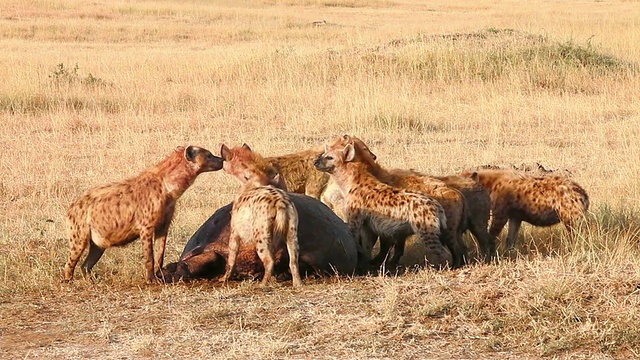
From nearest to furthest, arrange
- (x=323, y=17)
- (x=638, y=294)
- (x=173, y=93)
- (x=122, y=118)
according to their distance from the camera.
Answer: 1. (x=638, y=294)
2. (x=122, y=118)
3. (x=173, y=93)
4. (x=323, y=17)

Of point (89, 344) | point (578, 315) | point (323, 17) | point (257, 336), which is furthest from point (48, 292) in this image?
point (323, 17)

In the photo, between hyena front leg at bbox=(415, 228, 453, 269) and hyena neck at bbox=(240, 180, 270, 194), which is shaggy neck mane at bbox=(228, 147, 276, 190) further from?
hyena front leg at bbox=(415, 228, 453, 269)

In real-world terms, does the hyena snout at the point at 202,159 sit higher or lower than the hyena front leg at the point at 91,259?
higher

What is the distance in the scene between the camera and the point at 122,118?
1529cm

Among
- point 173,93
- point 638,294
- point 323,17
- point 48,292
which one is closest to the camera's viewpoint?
point 638,294

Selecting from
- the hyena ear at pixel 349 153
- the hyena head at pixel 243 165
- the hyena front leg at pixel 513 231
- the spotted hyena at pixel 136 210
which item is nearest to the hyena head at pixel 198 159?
the spotted hyena at pixel 136 210

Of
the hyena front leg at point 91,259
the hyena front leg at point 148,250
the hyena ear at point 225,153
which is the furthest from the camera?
the hyena ear at point 225,153

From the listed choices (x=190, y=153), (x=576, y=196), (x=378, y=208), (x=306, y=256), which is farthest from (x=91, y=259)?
(x=576, y=196)

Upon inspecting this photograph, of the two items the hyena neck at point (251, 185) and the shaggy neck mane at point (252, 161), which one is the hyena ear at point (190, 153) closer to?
the hyena neck at point (251, 185)

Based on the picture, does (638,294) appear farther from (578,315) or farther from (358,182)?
(358,182)

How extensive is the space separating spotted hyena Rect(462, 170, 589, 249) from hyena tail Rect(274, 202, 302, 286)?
193 centimetres

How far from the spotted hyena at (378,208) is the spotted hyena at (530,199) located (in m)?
0.89

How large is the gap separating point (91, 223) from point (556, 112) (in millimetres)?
9782

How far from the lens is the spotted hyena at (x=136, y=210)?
23.0ft
